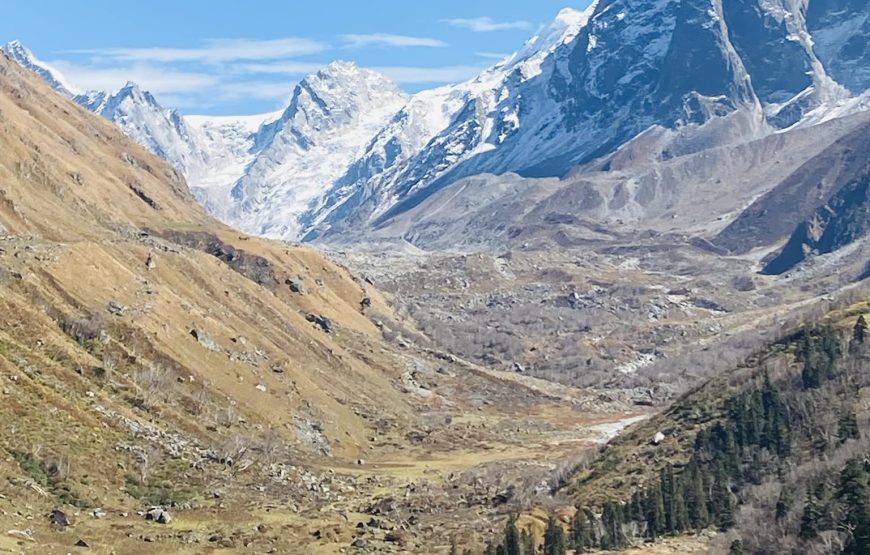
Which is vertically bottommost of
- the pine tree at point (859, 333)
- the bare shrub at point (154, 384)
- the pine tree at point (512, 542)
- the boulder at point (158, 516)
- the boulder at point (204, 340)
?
the pine tree at point (512, 542)

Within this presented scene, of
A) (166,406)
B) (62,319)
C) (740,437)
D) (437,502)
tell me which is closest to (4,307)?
(62,319)

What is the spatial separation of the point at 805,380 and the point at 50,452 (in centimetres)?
11931

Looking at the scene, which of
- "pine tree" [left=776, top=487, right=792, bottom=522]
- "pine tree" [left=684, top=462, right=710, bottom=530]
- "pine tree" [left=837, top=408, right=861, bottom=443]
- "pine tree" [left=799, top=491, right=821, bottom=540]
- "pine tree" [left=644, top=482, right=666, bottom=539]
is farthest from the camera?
"pine tree" [left=837, top=408, right=861, bottom=443]

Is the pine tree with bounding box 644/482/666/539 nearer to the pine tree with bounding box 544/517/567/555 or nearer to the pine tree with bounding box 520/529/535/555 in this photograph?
the pine tree with bounding box 544/517/567/555

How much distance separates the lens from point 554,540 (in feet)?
409

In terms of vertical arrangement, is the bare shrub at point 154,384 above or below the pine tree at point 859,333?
below

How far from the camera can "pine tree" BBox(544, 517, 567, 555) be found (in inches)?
4835

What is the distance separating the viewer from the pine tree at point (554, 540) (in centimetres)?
12281

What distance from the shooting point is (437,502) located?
15825 cm

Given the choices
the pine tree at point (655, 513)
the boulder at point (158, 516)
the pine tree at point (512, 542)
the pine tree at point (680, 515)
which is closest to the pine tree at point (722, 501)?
the pine tree at point (680, 515)

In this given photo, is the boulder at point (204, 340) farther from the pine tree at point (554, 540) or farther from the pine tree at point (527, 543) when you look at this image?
the pine tree at point (554, 540)

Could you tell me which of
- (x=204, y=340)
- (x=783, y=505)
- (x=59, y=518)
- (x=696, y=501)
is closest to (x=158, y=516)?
(x=59, y=518)

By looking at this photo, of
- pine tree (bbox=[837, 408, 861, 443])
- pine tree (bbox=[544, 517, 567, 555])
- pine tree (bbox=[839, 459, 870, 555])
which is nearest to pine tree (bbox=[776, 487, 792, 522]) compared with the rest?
pine tree (bbox=[839, 459, 870, 555])

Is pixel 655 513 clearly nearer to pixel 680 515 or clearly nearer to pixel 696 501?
pixel 680 515
